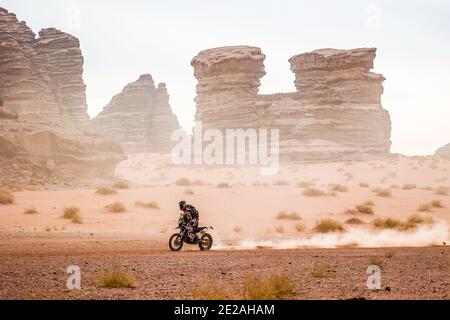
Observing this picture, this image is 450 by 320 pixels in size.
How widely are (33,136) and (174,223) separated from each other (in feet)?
80.3

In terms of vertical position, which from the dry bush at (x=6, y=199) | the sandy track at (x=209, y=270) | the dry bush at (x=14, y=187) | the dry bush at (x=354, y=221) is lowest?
the sandy track at (x=209, y=270)

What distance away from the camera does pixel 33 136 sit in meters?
46.2

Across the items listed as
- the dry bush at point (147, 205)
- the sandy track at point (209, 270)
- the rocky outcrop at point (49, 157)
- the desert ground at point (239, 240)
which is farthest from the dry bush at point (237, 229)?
the rocky outcrop at point (49, 157)

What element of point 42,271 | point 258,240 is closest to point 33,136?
point 258,240

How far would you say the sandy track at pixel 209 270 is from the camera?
27.7 feet

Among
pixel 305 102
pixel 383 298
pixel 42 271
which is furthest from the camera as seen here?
pixel 305 102

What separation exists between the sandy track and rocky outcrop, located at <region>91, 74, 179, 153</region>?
150 meters

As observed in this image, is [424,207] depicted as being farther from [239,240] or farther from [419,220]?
[239,240]

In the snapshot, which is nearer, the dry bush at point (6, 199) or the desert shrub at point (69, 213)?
the desert shrub at point (69, 213)

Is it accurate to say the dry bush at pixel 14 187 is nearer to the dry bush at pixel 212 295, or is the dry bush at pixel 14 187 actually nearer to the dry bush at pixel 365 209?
the dry bush at pixel 365 209

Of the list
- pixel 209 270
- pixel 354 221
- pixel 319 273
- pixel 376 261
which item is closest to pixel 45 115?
pixel 354 221

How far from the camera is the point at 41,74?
2958 inches

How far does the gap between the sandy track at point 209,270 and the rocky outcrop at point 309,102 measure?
201 ft
